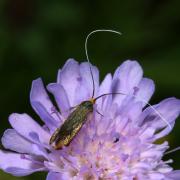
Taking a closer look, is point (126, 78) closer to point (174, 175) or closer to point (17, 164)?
point (174, 175)

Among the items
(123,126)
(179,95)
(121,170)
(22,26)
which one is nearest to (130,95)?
(123,126)

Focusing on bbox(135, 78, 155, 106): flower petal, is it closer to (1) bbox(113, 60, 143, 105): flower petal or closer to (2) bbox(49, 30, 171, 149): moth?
(1) bbox(113, 60, 143, 105): flower petal

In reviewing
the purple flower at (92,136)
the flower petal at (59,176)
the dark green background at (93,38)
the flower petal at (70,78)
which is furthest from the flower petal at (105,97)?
the dark green background at (93,38)

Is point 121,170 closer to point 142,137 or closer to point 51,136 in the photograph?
point 142,137

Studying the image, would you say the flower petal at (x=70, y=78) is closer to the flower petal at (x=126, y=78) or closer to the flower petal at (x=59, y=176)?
the flower petal at (x=126, y=78)

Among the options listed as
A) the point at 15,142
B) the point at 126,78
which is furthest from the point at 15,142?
the point at 126,78

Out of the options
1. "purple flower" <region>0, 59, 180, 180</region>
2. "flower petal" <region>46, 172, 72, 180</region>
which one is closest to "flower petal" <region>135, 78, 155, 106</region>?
"purple flower" <region>0, 59, 180, 180</region>
